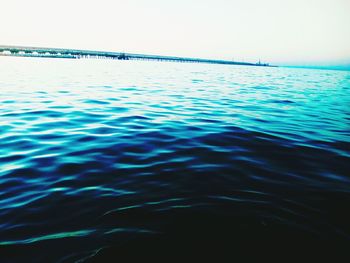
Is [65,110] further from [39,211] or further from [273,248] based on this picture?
[273,248]

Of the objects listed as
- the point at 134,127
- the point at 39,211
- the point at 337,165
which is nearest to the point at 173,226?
the point at 39,211

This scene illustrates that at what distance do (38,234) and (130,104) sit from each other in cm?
827

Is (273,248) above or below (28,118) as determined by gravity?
above

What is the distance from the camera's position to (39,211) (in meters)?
2.99

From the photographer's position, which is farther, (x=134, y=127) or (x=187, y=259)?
(x=134, y=127)

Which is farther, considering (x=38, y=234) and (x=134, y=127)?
(x=134, y=127)

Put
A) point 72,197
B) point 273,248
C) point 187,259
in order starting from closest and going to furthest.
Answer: point 187,259 → point 273,248 → point 72,197

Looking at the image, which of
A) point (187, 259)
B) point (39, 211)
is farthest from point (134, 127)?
point (187, 259)

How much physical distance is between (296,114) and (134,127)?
729cm

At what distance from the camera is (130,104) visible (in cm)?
1041

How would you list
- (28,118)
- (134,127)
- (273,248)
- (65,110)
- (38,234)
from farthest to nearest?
(65,110)
(28,118)
(134,127)
(38,234)
(273,248)

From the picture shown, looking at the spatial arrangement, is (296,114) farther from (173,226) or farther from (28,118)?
(28,118)

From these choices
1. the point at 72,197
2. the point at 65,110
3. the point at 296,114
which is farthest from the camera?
the point at 296,114

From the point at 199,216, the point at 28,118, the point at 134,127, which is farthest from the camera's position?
the point at 28,118
